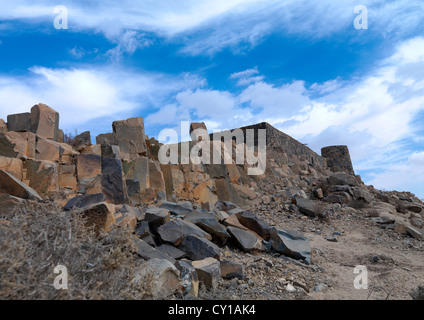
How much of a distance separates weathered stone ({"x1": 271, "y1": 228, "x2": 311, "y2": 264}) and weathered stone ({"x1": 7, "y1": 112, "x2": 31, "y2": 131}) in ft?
15.8

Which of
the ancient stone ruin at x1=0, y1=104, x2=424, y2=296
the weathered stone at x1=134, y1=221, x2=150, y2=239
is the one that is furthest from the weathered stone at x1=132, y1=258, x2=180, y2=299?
the weathered stone at x1=134, y1=221, x2=150, y2=239

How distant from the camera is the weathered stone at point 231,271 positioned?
3.42m

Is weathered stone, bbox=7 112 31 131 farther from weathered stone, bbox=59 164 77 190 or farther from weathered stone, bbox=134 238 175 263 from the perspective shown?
weathered stone, bbox=134 238 175 263

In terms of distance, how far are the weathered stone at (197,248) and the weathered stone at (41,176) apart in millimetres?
2446

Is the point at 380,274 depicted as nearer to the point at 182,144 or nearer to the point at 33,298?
the point at 33,298

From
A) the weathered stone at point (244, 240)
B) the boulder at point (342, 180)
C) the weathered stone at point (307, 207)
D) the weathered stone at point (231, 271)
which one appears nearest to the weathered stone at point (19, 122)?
the weathered stone at point (244, 240)

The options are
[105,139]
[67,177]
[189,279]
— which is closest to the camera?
[189,279]

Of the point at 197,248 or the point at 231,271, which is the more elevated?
the point at 197,248

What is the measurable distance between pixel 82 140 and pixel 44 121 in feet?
2.86

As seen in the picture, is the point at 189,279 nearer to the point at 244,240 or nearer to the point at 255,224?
the point at 244,240

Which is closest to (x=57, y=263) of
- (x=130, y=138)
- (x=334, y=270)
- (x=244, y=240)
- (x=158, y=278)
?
(x=158, y=278)

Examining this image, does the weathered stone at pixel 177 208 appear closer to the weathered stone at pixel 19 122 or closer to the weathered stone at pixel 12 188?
the weathered stone at pixel 12 188

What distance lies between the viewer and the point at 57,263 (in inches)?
82.6

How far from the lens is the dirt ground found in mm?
3303
